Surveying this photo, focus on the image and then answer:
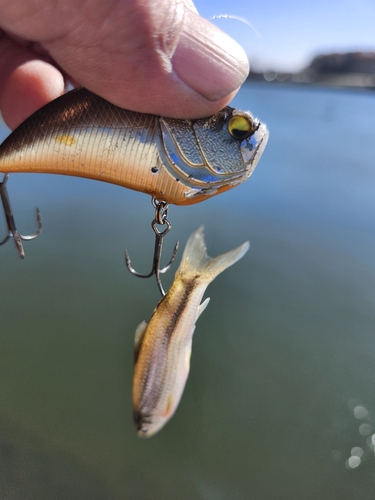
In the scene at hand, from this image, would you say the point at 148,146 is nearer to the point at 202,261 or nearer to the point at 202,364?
the point at 202,261

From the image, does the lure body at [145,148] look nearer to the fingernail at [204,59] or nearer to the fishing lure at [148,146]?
the fishing lure at [148,146]

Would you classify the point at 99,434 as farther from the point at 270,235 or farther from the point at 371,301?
the point at 270,235

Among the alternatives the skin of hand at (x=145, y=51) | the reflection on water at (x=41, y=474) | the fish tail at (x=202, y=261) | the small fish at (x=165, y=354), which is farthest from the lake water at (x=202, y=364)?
the skin of hand at (x=145, y=51)

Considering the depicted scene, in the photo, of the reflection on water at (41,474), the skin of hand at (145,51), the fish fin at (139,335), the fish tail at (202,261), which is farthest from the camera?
the reflection on water at (41,474)

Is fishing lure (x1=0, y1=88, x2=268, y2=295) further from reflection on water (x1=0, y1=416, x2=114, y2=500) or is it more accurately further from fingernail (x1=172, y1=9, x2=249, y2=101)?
reflection on water (x1=0, y1=416, x2=114, y2=500)

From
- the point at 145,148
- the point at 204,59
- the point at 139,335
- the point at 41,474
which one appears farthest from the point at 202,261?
the point at 41,474

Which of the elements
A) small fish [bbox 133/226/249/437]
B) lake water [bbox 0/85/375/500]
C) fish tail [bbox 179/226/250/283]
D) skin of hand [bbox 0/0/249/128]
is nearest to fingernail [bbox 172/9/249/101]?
skin of hand [bbox 0/0/249/128]

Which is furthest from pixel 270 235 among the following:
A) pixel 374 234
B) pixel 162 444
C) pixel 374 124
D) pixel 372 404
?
pixel 374 124
